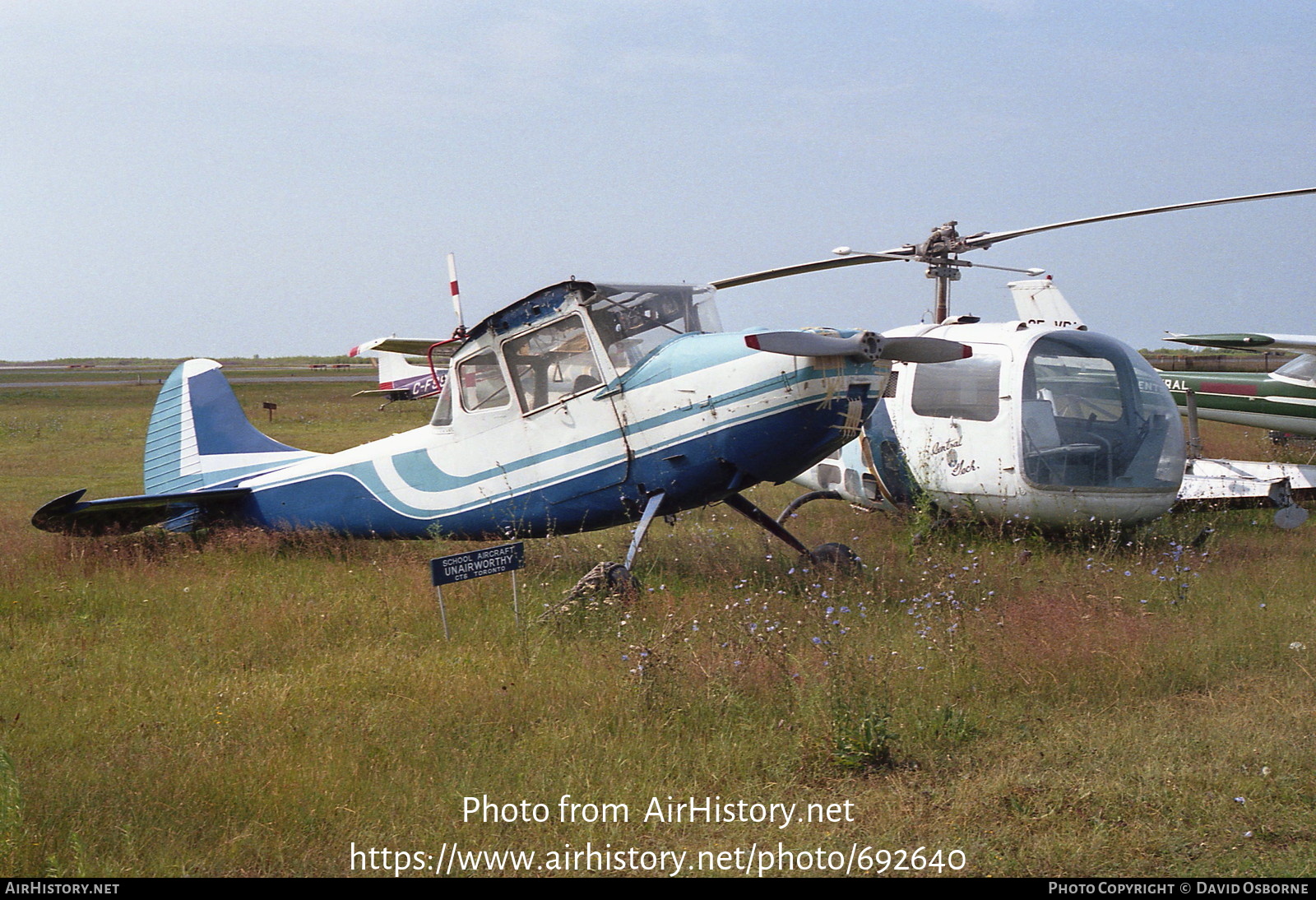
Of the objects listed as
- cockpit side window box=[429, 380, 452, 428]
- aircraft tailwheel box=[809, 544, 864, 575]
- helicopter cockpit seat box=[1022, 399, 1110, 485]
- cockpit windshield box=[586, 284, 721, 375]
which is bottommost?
aircraft tailwheel box=[809, 544, 864, 575]

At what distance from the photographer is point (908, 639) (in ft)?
21.6

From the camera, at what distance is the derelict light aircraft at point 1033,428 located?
8.99 m

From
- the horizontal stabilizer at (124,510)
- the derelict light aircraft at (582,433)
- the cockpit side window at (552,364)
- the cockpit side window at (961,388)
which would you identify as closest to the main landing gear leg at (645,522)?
the derelict light aircraft at (582,433)

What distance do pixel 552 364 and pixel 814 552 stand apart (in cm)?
284

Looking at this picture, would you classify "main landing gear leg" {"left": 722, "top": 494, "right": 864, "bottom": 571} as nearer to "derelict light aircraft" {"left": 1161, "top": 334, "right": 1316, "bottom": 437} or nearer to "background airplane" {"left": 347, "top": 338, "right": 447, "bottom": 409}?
"derelict light aircraft" {"left": 1161, "top": 334, "right": 1316, "bottom": 437}

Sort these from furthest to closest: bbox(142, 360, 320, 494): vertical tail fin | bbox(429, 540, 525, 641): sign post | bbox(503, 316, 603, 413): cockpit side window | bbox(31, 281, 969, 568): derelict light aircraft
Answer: bbox(142, 360, 320, 494): vertical tail fin → bbox(503, 316, 603, 413): cockpit side window → bbox(31, 281, 969, 568): derelict light aircraft → bbox(429, 540, 525, 641): sign post

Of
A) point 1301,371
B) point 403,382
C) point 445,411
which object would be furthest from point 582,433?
point 403,382

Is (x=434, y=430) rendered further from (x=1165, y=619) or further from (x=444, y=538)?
(x=1165, y=619)

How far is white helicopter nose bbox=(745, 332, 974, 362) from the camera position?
691 cm

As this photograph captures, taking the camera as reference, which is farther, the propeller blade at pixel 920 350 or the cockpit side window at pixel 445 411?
the cockpit side window at pixel 445 411

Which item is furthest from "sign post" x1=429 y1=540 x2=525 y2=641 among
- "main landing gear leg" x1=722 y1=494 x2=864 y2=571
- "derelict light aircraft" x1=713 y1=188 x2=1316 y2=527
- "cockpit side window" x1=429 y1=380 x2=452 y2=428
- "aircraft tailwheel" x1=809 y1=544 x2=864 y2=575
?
"derelict light aircraft" x1=713 y1=188 x2=1316 y2=527

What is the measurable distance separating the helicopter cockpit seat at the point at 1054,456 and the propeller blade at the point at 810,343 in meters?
2.68

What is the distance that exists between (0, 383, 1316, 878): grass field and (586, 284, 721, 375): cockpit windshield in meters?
1.90

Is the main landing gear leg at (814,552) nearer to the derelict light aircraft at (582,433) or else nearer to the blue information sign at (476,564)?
the derelict light aircraft at (582,433)
